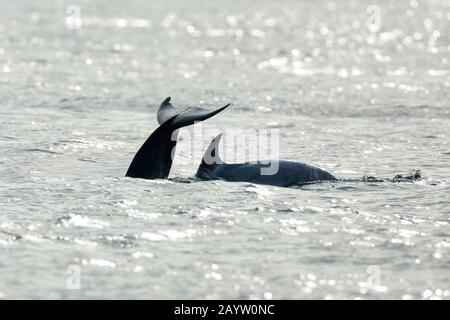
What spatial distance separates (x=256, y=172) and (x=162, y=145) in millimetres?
1450

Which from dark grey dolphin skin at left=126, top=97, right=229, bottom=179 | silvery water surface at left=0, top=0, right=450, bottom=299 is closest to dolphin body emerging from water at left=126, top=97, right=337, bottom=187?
dark grey dolphin skin at left=126, top=97, right=229, bottom=179

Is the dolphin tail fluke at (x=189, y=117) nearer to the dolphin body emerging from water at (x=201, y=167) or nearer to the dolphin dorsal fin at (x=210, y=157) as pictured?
the dolphin body emerging from water at (x=201, y=167)

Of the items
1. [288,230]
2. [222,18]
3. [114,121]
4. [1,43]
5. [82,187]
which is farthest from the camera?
[222,18]

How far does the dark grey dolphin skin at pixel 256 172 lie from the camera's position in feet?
47.9

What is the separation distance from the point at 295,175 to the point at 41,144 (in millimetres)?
5399

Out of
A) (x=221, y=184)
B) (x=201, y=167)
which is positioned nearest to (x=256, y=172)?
(x=221, y=184)

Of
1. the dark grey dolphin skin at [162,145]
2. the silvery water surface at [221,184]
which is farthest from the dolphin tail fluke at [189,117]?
the silvery water surface at [221,184]

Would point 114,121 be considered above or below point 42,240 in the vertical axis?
above

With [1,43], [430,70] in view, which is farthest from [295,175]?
[1,43]

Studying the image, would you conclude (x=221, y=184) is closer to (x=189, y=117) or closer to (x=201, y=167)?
(x=201, y=167)

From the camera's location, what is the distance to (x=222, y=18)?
62219 millimetres
